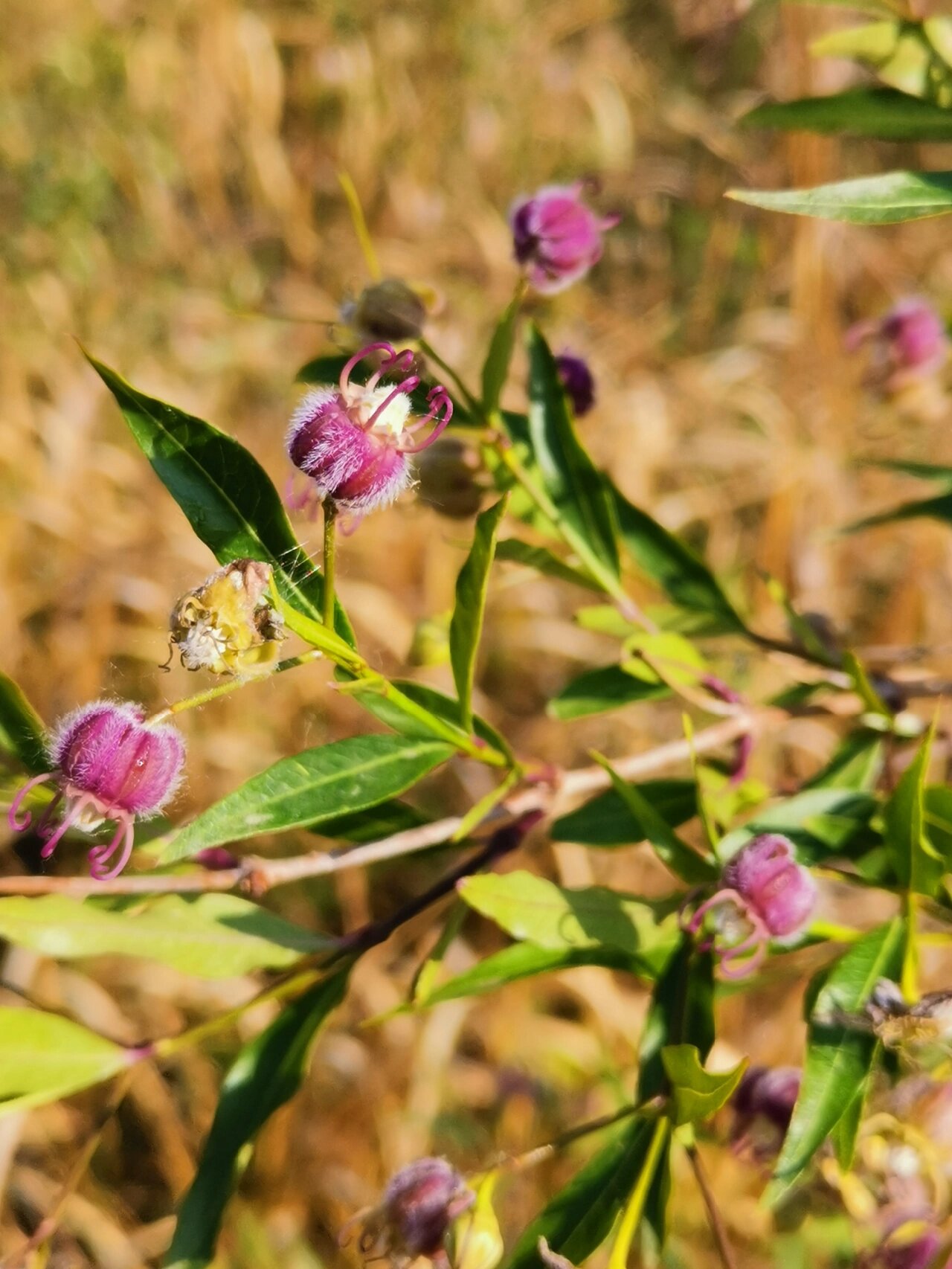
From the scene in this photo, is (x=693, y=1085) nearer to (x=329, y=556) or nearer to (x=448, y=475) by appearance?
(x=329, y=556)

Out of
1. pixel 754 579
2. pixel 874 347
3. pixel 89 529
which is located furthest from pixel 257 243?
pixel 874 347

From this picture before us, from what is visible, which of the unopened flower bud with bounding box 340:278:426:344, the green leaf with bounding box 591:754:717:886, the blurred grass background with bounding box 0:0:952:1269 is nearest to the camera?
the green leaf with bounding box 591:754:717:886

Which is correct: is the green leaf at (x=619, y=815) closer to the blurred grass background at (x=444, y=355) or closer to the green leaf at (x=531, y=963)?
the green leaf at (x=531, y=963)

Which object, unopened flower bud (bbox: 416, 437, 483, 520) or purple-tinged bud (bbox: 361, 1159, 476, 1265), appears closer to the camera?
purple-tinged bud (bbox: 361, 1159, 476, 1265)

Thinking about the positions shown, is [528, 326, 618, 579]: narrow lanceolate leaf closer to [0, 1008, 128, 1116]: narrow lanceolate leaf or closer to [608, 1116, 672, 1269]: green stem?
[608, 1116, 672, 1269]: green stem

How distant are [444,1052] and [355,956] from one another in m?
1.40

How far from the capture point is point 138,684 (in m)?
2.45

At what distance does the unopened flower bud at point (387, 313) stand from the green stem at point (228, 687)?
1.27 ft

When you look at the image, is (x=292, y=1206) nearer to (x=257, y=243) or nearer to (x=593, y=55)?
(x=257, y=243)

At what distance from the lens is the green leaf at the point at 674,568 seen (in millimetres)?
1208

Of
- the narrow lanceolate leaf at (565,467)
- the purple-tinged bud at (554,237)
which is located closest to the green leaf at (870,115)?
the purple-tinged bud at (554,237)

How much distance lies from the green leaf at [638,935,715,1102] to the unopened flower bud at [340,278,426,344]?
58 centimetres

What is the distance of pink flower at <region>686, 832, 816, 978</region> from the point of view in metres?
0.82

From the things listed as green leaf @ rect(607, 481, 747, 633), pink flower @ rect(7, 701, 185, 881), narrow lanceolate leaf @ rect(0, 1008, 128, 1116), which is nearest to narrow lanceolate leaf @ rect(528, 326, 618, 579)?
green leaf @ rect(607, 481, 747, 633)
